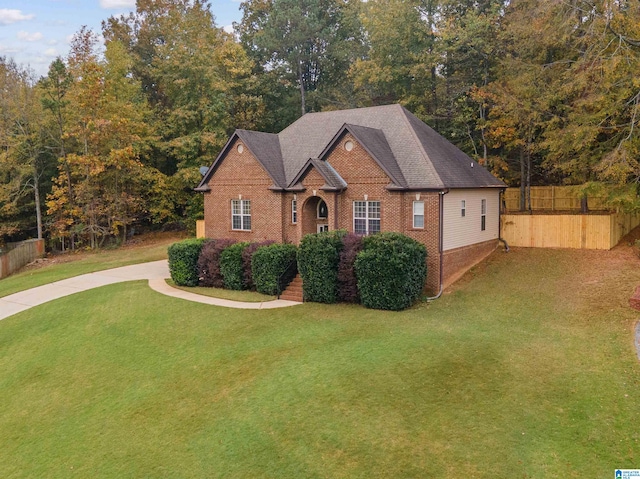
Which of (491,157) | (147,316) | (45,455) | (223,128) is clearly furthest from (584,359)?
(223,128)

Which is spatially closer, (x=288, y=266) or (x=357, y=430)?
(x=357, y=430)

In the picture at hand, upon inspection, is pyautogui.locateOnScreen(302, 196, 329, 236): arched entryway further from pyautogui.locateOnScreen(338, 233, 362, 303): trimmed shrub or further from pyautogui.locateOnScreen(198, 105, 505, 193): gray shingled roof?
pyautogui.locateOnScreen(338, 233, 362, 303): trimmed shrub

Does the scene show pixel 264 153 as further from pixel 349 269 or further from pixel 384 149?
pixel 349 269

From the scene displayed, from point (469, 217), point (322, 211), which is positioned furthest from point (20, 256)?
point (469, 217)

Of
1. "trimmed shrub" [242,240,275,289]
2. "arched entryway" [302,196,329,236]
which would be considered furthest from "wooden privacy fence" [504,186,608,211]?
"trimmed shrub" [242,240,275,289]

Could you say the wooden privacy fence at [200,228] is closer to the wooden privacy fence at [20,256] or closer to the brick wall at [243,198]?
the brick wall at [243,198]

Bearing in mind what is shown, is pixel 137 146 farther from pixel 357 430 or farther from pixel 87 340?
pixel 357 430

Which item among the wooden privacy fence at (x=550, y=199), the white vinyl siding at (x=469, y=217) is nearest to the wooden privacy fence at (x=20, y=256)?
the white vinyl siding at (x=469, y=217)
